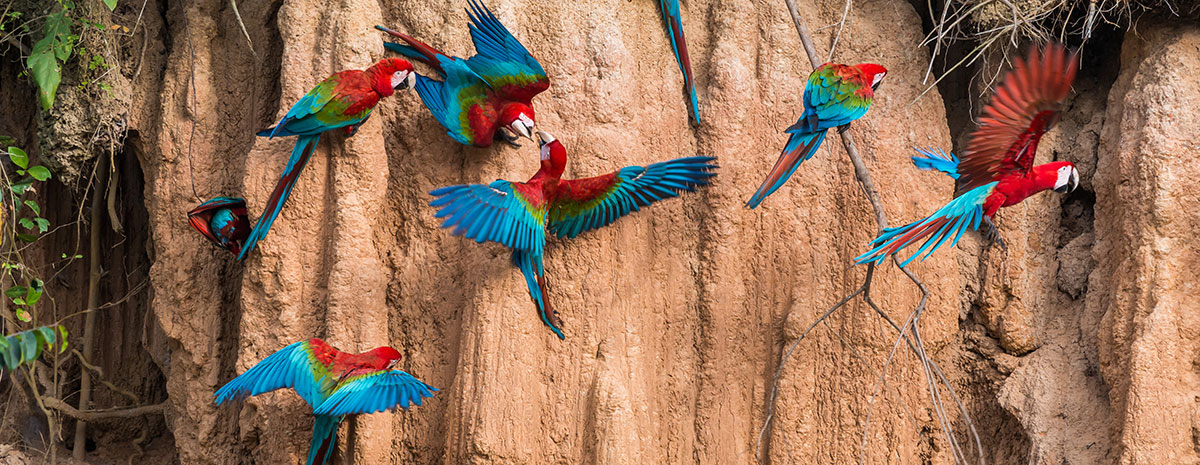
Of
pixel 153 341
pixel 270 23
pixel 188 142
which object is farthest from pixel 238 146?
pixel 153 341

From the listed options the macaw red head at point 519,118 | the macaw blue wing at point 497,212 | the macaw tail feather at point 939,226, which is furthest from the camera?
the macaw red head at point 519,118

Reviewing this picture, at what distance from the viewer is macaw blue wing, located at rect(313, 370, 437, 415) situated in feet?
8.96

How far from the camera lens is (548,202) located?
9.46 feet

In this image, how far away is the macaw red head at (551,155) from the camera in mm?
2846

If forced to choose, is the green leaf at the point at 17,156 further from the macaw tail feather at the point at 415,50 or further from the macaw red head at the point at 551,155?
the macaw red head at the point at 551,155

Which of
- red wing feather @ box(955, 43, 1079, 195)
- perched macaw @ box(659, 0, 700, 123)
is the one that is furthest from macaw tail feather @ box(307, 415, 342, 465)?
red wing feather @ box(955, 43, 1079, 195)

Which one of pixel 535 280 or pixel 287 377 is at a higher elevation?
pixel 535 280

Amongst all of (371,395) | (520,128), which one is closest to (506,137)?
(520,128)

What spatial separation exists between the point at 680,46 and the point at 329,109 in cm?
112

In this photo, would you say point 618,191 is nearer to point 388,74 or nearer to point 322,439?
point 388,74

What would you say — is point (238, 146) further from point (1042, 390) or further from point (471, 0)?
point (1042, 390)

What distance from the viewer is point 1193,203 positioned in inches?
118

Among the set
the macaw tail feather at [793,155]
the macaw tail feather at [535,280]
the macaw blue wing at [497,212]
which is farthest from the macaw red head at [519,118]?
the macaw tail feather at [793,155]

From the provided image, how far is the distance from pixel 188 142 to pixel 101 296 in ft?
2.99
